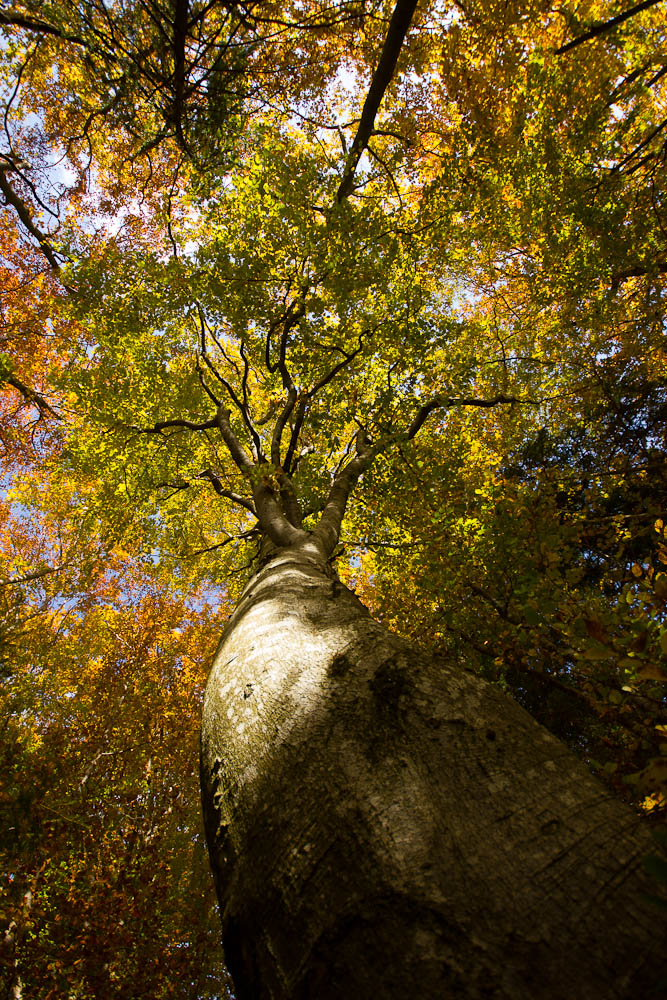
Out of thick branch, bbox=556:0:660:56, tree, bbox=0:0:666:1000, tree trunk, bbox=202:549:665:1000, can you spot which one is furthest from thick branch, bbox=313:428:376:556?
thick branch, bbox=556:0:660:56

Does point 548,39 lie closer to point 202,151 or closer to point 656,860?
point 202,151

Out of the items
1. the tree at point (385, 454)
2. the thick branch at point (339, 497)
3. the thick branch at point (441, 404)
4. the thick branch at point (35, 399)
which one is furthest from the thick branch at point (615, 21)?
the thick branch at point (35, 399)

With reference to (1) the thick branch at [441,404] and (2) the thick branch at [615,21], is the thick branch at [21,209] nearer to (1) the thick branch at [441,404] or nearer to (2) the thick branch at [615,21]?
(1) the thick branch at [441,404]

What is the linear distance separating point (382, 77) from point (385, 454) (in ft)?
17.2

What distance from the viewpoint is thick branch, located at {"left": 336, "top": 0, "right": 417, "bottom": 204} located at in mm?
5621

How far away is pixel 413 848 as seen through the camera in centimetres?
112

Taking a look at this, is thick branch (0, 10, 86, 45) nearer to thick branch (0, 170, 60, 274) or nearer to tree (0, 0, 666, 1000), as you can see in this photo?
tree (0, 0, 666, 1000)

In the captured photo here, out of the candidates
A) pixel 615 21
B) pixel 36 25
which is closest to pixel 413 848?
pixel 615 21

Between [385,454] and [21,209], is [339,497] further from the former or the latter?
[21,209]

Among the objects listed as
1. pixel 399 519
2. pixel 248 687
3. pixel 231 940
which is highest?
pixel 399 519

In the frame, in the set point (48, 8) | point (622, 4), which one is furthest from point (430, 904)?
point (622, 4)

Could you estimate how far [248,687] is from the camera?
204cm

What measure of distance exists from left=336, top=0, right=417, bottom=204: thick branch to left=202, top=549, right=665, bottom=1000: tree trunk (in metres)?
7.24

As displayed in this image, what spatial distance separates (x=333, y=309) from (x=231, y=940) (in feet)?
23.7
